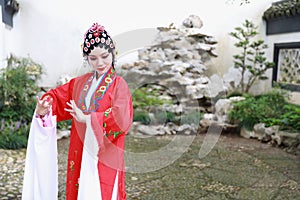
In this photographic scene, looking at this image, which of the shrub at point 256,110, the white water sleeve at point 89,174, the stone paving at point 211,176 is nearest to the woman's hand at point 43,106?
the white water sleeve at point 89,174

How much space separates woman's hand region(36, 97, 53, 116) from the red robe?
0.18 feet

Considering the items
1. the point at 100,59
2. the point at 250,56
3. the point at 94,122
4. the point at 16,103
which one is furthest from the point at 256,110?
the point at 94,122

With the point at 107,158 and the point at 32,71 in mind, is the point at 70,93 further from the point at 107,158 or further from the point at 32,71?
A: the point at 32,71

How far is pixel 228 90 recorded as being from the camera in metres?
6.95

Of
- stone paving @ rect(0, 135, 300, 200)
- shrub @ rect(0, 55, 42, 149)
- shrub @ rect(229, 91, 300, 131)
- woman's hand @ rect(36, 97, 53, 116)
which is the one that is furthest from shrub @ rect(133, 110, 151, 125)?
woman's hand @ rect(36, 97, 53, 116)

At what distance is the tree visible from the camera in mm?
6715

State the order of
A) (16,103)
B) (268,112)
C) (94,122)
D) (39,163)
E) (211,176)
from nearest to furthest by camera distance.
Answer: (94,122) → (39,163) → (211,176) → (16,103) → (268,112)

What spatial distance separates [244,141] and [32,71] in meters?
3.43

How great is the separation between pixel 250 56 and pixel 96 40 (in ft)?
18.9

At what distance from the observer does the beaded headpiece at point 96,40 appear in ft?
6.10

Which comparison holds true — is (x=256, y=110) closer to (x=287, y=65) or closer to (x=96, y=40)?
(x=287, y=65)

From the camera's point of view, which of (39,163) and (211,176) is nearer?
(39,163)

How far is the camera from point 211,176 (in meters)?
3.73

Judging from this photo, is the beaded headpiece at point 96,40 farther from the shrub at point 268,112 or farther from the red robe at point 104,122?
the shrub at point 268,112
